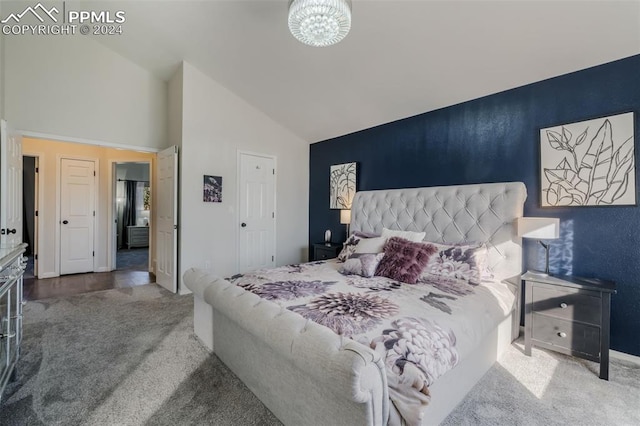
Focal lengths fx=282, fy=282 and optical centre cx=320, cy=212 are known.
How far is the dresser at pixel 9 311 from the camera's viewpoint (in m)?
1.60

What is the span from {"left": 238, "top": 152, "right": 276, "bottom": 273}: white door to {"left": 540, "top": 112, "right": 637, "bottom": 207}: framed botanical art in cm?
378

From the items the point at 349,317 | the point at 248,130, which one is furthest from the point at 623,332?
the point at 248,130

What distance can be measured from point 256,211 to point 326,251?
1.40 m

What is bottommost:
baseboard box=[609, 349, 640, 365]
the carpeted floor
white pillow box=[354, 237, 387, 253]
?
the carpeted floor

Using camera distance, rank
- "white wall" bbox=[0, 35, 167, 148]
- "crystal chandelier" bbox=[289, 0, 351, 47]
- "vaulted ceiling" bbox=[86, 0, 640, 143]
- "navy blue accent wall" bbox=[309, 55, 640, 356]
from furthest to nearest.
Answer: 1. "white wall" bbox=[0, 35, 167, 148]
2. "navy blue accent wall" bbox=[309, 55, 640, 356]
3. "vaulted ceiling" bbox=[86, 0, 640, 143]
4. "crystal chandelier" bbox=[289, 0, 351, 47]

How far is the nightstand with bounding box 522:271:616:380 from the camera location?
205 cm

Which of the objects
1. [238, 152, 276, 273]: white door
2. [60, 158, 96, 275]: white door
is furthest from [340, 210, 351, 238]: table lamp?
[60, 158, 96, 275]: white door

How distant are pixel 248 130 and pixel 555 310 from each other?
4459mm

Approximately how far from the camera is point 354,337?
1.41 meters

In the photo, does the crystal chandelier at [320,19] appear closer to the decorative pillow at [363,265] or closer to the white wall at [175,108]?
the decorative pillow at [363,265]

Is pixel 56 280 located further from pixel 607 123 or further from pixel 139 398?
pixel 607 123

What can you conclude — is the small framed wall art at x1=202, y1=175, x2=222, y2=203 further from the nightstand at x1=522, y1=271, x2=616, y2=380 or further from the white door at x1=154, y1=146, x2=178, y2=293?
the nightstand at x1=522, y1=271, x2=616, y2=380

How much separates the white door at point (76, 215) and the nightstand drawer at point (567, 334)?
6.74 metres

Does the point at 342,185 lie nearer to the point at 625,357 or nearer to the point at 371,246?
the point at 371,246
